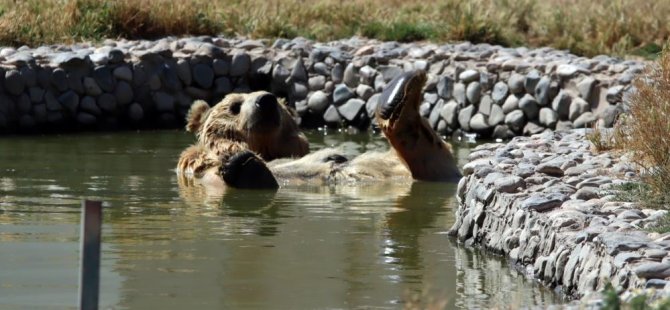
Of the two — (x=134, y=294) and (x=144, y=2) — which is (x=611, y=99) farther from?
(x=134, y=294)

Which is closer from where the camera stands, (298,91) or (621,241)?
(621,241)

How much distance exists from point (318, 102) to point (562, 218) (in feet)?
40.5

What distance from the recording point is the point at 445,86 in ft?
64.2

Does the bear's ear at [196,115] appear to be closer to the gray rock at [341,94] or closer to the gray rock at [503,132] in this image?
the gray rock at [503,132]

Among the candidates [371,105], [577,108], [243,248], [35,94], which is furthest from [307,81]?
[243,248]

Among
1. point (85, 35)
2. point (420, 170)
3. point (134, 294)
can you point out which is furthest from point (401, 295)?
point (85, 35)

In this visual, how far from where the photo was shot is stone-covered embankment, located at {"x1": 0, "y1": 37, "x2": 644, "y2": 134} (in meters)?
18.6

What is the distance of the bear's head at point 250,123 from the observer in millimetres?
13539

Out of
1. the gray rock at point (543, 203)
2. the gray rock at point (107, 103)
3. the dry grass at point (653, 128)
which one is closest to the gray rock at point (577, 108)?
the gray rock at point (107, 103)

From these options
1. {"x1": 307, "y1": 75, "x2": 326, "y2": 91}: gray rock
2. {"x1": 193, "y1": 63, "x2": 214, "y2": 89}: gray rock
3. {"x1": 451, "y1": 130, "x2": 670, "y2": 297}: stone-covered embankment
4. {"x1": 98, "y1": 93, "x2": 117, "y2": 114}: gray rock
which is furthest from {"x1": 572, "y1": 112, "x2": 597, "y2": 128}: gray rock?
{"x1": 98, "y1": 93, "x2": 117, "y2": 114}: gray rock

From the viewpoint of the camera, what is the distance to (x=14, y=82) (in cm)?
1888

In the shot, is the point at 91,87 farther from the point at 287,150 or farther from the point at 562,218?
the point at 562,218

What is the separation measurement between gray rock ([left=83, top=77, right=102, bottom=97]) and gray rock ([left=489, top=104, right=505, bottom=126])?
17.0ft

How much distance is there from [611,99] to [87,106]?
271 inches
